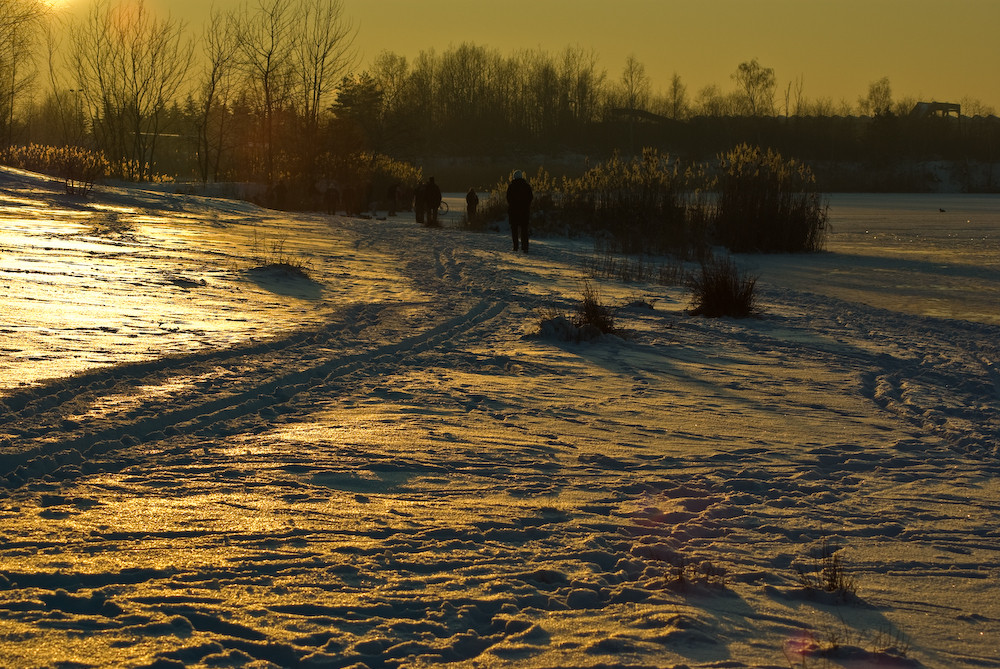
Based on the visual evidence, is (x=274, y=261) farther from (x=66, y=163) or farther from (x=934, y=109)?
(x=934, y=109)

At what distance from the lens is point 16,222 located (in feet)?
46.4

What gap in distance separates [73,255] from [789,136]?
89099 mm

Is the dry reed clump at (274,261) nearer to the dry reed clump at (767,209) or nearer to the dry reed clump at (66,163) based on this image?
the dry reed clump at (66,163)

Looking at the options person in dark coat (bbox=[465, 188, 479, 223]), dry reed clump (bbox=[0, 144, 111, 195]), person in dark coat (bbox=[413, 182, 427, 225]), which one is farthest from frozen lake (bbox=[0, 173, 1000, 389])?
person in dark coat (bbox=[465, 188, 479, 223])

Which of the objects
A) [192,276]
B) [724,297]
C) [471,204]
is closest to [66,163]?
[471,204]

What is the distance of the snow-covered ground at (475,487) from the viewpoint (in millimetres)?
2889

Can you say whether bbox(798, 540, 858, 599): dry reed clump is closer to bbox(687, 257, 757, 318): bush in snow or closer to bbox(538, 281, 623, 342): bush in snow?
bbox(538, 281, 623, 342): bush in snow

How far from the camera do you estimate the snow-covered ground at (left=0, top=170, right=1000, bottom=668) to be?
2.89 metres

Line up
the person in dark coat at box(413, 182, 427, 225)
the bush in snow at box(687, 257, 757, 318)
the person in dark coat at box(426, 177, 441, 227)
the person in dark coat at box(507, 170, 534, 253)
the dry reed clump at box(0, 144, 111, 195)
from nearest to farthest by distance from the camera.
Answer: the bush in snow at box(687, 257, 757, 318), the person in dark coat at box(507, 170, 534, 253), the dry reed clump at box(0, 144, 111, 195), the person in dark coat at box(426, 177, 441, 227), the person in dark coat at box(413, 182, 427, 225)

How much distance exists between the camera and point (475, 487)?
4332 millimetres

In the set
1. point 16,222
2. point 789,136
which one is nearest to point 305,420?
point 16,222

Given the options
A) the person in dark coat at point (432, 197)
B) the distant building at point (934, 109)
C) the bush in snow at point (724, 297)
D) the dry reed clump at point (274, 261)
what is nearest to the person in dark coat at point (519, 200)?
the dry reed clump at point (274, 261)

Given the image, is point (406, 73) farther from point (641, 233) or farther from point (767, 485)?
point (767, 485)

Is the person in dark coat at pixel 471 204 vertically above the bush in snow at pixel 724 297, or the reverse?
the person in dark coat at pixel 471 204
